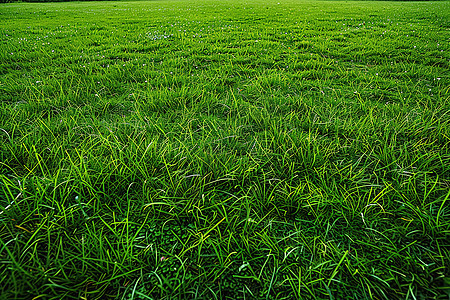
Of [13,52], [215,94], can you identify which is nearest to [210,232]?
[215,94]

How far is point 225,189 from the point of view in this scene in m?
1.99

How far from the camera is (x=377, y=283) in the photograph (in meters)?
1.35

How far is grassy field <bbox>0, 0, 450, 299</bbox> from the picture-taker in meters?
1.38

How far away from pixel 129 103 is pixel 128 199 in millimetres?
2052

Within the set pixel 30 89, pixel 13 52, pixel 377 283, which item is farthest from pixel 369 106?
pixel 13 52

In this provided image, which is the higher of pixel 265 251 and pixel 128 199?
pixel 128 199

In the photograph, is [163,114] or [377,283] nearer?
[377,283]

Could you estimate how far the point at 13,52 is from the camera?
5348 mm

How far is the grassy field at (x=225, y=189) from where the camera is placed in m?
1.38

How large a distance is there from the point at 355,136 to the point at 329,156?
56 centimetres

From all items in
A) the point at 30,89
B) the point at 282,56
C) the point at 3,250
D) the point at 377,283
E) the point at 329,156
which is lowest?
the point at 377,283

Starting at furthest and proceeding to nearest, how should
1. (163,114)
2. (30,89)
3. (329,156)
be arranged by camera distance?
(30,89) < (163,114) < (329,156)

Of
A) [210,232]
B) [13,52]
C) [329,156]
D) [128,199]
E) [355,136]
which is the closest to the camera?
[210,232]

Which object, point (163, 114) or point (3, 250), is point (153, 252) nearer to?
point (3, 250)
